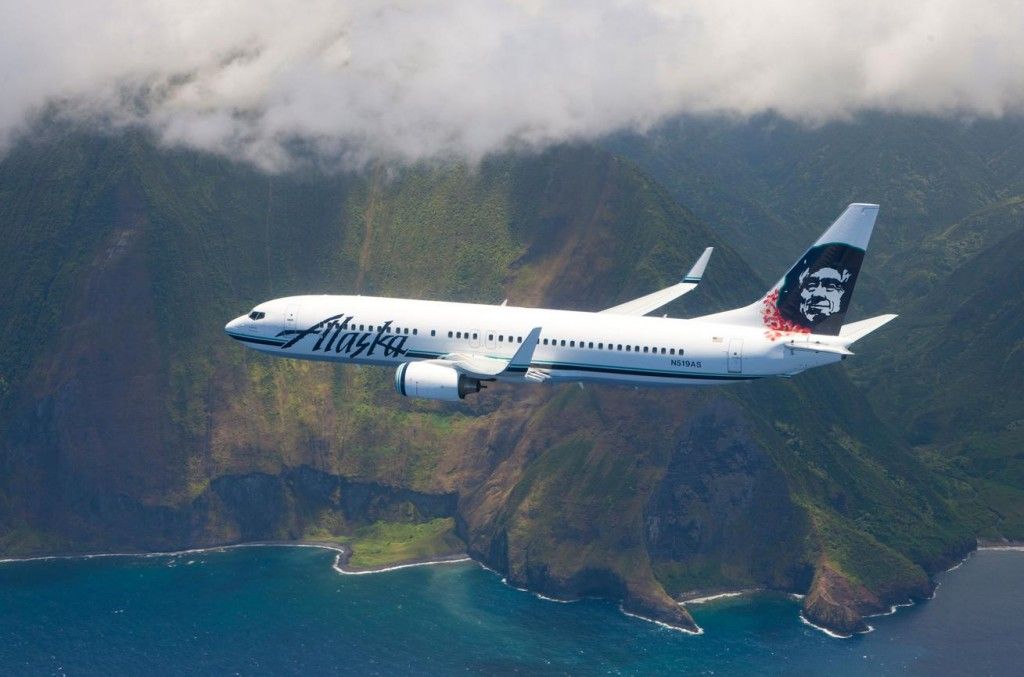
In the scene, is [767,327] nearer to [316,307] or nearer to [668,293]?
[668,293]

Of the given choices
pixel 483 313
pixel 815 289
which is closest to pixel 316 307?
pixel 483 313

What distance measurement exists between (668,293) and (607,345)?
24.3 m

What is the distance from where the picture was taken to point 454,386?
372ft

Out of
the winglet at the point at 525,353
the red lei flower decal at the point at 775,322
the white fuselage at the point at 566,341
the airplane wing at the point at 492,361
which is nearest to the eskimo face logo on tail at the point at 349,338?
the white fuselage at the point at 566,341

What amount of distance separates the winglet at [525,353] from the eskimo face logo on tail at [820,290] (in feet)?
85.5

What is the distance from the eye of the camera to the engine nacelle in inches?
4471

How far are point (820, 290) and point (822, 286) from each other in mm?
464

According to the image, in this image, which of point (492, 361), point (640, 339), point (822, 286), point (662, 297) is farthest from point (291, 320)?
point (822, 286)

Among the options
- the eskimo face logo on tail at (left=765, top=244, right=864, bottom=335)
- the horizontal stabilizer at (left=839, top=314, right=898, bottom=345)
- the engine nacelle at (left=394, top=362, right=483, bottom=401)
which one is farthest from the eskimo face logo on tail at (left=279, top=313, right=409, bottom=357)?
the horizontal stabilizer at (left=839, top=314, right=898, bottom=345)

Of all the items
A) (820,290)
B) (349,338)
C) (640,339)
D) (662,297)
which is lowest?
(640,339)

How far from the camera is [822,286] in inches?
4540

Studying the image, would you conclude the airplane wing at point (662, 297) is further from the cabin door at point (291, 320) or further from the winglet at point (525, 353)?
the cabin door at point (291, 320)

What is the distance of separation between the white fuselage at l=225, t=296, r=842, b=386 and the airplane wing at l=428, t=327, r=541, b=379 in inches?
31.3

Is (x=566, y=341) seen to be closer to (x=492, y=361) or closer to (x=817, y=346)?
(x=492, y=361)
